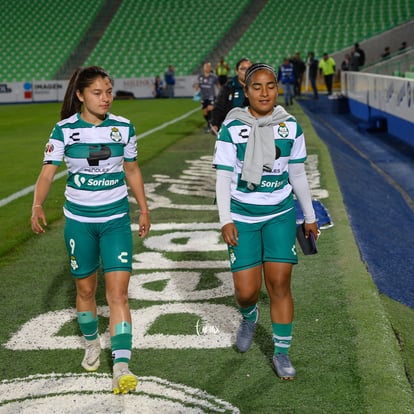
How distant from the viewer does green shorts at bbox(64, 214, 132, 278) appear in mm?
4168

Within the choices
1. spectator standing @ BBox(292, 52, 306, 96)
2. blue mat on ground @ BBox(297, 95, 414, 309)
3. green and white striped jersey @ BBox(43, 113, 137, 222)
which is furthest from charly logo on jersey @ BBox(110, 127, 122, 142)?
spectator standing @ BBox(292, 52, 306, 96)

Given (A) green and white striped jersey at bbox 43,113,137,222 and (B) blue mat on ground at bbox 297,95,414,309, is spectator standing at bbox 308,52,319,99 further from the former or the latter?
(A) green and white striped jersey at bbox 43,113,137,222

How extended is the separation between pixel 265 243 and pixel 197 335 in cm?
105

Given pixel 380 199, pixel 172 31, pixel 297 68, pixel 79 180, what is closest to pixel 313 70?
pixel 297 68

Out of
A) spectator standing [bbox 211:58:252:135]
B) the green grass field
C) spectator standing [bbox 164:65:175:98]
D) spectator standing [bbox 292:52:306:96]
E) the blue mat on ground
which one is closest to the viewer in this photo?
the green grass field

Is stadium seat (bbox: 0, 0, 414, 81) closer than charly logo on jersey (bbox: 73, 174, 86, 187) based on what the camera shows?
No

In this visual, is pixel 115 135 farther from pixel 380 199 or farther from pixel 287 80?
pixel 287 80

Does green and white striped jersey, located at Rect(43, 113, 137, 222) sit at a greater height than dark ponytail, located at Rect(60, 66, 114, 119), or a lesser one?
lesser

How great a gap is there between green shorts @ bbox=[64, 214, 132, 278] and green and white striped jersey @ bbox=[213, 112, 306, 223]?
25.6 inches

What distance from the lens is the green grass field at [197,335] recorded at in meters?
3.92

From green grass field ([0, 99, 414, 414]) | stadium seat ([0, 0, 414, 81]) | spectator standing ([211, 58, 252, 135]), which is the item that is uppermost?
stadium seat ([0, 0, 414, 81])

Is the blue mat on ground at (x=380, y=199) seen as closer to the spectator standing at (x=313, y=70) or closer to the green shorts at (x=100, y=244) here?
the green shorts at (x=100, y=244)

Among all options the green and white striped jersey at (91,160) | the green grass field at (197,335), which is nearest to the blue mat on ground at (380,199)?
the green grass field at (197,335)

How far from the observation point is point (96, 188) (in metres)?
4.18
